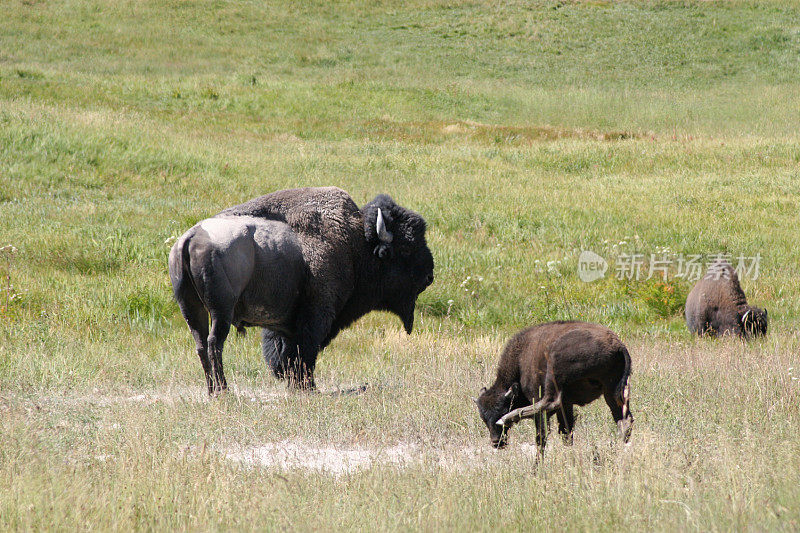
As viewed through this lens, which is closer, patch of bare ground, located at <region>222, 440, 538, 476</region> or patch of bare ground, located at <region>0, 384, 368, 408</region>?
patch of bare ground, located at <region>222, 440, 538, 476</region>

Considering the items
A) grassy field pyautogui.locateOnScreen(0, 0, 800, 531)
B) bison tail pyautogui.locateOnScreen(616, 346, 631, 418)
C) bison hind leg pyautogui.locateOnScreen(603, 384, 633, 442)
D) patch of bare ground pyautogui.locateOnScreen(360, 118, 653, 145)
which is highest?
bison tail pyautogui.locateOnScreen(616, 346, 631, 418)

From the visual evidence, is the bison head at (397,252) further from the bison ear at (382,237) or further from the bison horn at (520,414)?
the bison horn at (520,414)

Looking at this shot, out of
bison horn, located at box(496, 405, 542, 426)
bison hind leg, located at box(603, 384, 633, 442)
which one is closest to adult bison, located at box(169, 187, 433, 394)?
bison horn, located at box(496, 405, 542, 426)

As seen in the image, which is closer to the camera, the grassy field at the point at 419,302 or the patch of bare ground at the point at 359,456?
the grassy field at the point at 419,302

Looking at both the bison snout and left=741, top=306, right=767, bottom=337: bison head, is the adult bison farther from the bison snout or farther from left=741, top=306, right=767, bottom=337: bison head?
left=741, top=306, right=767, bottom=337: bison head

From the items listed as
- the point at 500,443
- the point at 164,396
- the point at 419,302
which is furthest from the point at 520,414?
the point at 419,302

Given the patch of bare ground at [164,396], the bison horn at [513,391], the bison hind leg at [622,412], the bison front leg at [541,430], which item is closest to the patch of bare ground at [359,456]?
the bison front leg at [541,430]

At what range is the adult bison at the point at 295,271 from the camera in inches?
278

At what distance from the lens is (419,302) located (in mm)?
13273

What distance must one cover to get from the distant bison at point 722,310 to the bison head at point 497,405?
5.89 metres

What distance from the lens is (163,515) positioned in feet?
14.1

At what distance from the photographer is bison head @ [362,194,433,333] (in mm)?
8328

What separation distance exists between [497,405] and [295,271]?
259 cm

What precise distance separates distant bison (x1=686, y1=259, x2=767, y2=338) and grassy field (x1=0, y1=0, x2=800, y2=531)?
1.65 feet
